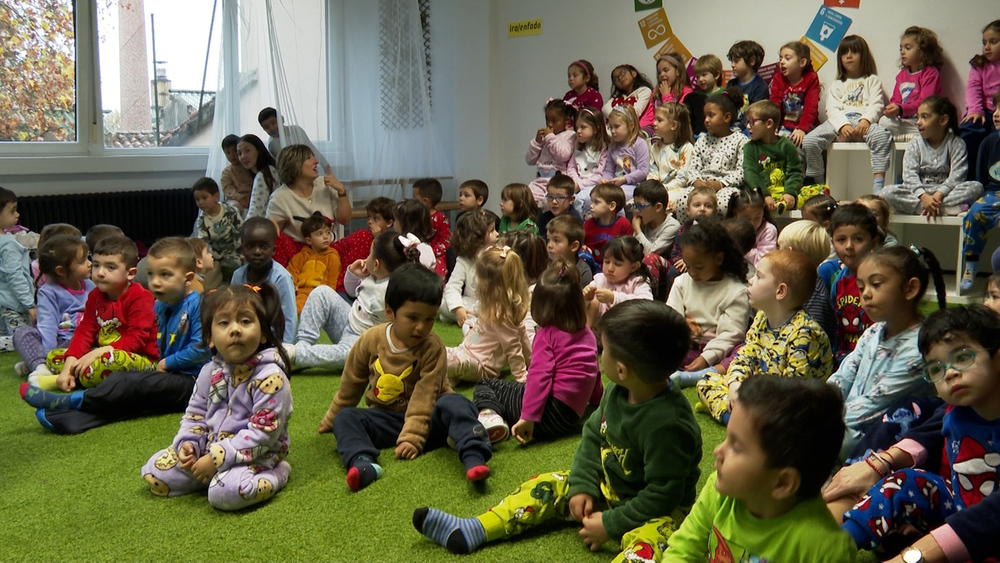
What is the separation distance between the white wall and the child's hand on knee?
4.88 meters

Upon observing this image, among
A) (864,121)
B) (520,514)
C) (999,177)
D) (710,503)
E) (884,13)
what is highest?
(884,13)

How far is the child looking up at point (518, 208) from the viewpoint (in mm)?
5512

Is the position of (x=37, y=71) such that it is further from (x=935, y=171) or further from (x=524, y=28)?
(x=935, y=171)

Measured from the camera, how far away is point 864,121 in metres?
5.83

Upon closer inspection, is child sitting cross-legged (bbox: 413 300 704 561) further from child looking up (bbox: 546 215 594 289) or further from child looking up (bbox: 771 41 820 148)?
child looking up (bbox: 771 41 820 148)

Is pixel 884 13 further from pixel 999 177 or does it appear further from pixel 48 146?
pixel 48 146

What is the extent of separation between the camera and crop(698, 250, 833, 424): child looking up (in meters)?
A: 2.89

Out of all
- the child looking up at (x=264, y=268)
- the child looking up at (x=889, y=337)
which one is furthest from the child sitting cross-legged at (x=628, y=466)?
the child looking up at (x=264, y=268)

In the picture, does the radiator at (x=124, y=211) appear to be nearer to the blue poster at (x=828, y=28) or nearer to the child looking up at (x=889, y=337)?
the blue poster at (x=828, y=28)

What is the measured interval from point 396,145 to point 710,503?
5.58 meters

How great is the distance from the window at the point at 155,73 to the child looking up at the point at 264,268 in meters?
2.83

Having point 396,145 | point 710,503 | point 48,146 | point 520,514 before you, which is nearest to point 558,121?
point 396,145

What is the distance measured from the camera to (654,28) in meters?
7.14

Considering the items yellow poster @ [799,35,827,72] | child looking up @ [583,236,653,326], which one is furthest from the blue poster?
child looking up @ [583,236,653,326]
